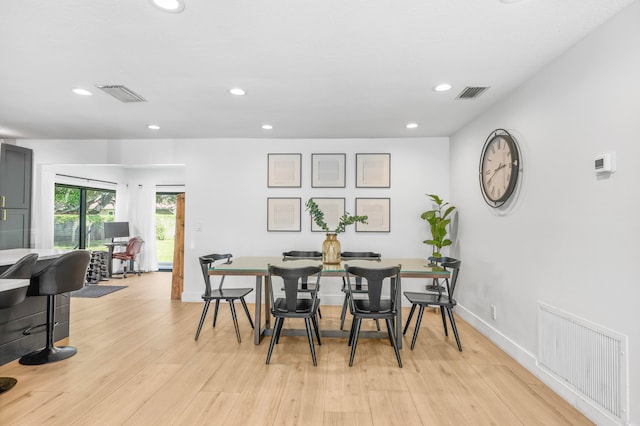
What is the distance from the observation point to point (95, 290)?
5844mm

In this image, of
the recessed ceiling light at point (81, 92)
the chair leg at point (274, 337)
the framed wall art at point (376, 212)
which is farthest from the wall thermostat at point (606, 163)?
the recessed ceiling light at point (81, 92)

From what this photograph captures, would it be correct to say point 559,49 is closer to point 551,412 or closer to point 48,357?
point 551,412

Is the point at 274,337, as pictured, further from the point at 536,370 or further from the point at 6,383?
the point at 536,370

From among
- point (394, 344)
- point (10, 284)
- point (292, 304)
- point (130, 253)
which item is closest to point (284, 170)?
point (292, 304)

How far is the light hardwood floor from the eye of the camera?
2131 millimetres

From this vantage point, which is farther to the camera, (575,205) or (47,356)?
(47,356)

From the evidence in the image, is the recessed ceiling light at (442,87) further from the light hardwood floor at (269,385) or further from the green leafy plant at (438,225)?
the light hardwood floor at (269,385)

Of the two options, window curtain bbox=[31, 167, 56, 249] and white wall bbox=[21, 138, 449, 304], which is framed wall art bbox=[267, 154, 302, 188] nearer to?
white wall bbox=[21, 138, 449, 304]

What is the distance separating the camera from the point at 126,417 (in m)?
2.11

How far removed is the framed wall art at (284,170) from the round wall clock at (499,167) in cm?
255

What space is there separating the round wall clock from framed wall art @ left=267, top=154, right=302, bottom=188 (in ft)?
8.38

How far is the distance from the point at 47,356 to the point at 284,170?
11.3 ft

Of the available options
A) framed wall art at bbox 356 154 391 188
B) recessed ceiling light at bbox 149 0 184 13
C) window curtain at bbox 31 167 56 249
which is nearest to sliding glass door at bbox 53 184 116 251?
window curtain at bbox 31 167 56 249

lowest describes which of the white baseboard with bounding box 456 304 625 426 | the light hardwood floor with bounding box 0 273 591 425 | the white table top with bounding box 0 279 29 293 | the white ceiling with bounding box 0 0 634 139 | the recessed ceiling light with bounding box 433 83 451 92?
the light hardwood floor with bounding box 0 273 591 425
